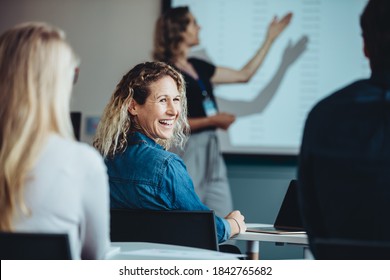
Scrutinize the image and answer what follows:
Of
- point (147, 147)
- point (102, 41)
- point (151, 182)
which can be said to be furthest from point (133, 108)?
point (102, 41)

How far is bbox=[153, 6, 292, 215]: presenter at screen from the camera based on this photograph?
4430 millimetres

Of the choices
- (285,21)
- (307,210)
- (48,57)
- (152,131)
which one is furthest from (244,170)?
(48,57)

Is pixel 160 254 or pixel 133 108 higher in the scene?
pixel 133 108

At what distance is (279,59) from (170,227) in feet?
9.43

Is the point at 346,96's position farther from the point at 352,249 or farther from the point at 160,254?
the point at 160,254

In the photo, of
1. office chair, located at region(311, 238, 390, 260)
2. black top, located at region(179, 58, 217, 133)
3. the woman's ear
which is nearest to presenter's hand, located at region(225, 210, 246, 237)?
the woman's ear

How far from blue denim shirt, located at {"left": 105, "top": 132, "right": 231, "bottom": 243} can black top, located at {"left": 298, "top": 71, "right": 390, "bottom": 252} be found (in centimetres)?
72

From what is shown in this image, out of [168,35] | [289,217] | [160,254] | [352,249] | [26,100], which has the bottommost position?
[289,217]

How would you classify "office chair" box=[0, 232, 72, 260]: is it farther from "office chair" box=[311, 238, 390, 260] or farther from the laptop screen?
the laptop screen

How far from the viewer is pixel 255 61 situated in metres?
4.77

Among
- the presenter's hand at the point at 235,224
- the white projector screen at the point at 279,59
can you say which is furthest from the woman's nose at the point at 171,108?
the white projector screen at the point at 279,59

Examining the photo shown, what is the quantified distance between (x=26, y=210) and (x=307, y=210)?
65 centimetres

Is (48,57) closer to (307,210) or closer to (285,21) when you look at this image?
(307,210)

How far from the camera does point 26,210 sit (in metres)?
1.38
